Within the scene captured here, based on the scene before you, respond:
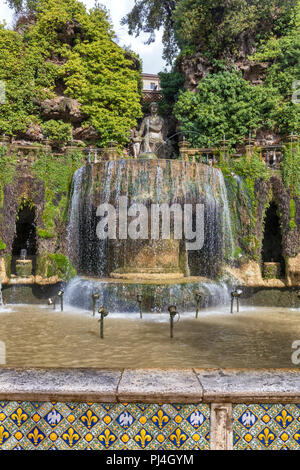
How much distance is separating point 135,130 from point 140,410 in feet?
78.6

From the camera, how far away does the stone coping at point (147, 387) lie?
2273mm

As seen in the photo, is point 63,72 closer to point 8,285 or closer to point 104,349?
point 8,285

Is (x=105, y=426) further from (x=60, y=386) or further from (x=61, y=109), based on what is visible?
(x=61, y=109)

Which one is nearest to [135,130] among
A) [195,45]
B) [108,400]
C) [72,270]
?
[195,45]

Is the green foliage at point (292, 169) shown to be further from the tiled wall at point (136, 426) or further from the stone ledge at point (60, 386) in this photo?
the stone ledge at point (60, 386)

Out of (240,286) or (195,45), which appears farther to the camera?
(195,45)

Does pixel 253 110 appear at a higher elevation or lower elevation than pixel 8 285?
higher

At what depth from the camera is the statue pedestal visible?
1402cm

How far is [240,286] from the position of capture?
543 inches

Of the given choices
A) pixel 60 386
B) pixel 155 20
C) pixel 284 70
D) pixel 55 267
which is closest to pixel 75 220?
pixel 55 267

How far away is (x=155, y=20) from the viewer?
93.5 feet

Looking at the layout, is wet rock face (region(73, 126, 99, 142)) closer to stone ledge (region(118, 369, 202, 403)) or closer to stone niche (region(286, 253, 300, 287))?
stone niche (region(286, 253, 300, 287))

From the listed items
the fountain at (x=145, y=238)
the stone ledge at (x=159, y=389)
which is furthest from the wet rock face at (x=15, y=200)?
the stone ledge at (x=159, y=389)

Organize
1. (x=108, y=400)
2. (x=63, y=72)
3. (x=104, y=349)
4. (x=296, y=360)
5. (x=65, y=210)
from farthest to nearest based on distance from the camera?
(x=63, y=72) → (x=65, y=210) → (x=104, y=349) → (x=296, y=360) → (x=108, y=400)
